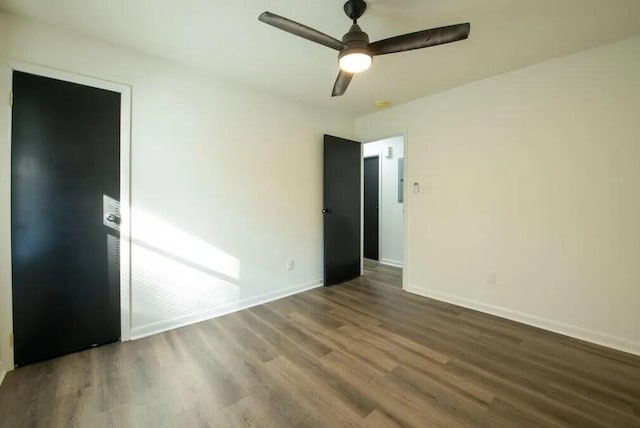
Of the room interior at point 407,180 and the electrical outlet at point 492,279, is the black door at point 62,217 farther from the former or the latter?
the electrical outlet at point 492,279

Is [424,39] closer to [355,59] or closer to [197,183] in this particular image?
[355,59]

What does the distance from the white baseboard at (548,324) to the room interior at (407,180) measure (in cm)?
1

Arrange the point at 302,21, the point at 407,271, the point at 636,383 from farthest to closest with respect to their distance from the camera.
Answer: the point at 407,271, the point at 302,21, the point at 636,383

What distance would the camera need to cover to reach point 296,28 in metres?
1.58

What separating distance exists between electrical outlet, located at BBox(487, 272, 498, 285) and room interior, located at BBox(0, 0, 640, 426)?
38mm

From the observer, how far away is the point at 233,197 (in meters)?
2.92

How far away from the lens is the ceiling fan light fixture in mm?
1716

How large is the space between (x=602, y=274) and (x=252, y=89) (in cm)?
369

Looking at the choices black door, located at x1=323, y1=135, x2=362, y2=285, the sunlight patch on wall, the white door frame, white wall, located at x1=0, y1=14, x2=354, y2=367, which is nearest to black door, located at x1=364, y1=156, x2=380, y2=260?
black door, located at x1=323, y1=135, x2=362, y2=285

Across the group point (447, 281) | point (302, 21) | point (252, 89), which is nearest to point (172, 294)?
point (252, 89)

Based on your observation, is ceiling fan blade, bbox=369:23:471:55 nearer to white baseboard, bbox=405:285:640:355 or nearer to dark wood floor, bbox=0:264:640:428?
dark wood floor, bbox=0:264:640:428

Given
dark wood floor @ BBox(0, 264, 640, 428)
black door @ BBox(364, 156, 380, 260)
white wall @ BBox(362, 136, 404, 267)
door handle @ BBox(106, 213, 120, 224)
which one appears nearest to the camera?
dark wood floor @ BBox(0, 264, 640, 428)

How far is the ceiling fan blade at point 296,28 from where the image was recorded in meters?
1.52

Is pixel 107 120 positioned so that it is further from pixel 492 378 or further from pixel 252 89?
pixel 492 378
